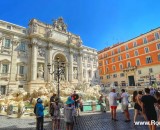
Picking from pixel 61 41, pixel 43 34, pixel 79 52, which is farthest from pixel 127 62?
pixel 43 34

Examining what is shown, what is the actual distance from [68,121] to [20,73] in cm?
1926

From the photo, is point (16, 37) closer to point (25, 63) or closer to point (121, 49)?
point (25, 63)

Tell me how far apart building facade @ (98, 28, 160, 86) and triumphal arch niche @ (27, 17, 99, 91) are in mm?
5056

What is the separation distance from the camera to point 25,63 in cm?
2203

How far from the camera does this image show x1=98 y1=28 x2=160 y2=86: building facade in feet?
89.6

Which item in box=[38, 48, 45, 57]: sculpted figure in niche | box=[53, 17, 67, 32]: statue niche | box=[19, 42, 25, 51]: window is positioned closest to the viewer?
box=[19, 42, 25, 51]: window

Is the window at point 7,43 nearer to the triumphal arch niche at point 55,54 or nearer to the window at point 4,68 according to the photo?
the window at point 4,68

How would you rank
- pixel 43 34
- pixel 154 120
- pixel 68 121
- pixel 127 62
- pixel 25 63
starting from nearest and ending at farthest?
pixel 154 120 → pixel 68 121 → pixel 25 63 → pixel 43 34 → pixel 127 62

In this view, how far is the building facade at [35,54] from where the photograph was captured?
20.1m

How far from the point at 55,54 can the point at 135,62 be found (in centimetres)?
1962

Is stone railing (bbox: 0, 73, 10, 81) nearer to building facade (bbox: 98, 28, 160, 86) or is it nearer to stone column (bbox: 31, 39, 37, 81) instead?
stone column (bbox: 31, 39, 37, 81)

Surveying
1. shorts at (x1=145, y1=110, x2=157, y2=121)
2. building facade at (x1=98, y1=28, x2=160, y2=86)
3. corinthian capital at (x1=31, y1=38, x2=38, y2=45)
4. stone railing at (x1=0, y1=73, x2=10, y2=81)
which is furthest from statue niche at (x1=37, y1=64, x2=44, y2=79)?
shorts at (x1=145, y1=110, x2=157, y2=121)

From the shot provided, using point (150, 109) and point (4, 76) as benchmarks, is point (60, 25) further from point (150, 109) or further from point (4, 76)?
point (150, 109)

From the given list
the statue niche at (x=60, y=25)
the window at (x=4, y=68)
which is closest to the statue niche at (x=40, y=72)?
the window at (x=4, y=68)
